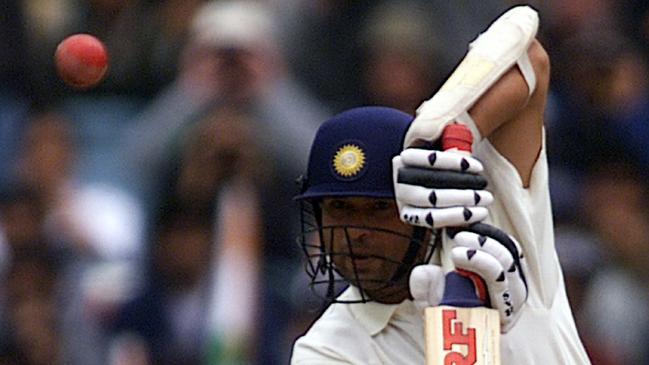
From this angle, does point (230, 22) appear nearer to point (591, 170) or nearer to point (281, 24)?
point (281, 24)

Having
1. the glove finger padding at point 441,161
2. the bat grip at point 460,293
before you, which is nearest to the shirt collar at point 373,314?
the bat grip at point 460,293

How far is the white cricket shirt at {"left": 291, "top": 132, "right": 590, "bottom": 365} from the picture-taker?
13.3ft

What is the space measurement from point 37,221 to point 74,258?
224mm

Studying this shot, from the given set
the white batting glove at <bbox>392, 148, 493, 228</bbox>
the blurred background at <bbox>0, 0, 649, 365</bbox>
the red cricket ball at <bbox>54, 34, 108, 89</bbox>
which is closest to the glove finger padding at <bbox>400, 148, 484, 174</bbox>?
the white batting glove at <bbox>392, 148, 493, 228</bbox>

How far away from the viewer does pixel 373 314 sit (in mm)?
4336

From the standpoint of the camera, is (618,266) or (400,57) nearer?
(618,266)

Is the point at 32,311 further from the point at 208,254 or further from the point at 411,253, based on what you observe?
the point at 411,253

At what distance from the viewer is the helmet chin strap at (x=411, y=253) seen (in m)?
4.16

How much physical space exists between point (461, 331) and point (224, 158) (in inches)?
141

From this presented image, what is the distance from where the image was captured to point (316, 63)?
765 centimetres

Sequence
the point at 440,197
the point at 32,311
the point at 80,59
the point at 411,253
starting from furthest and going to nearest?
the point at 32,311
the point at 80,59
the point at 411,253
the point at 440,197

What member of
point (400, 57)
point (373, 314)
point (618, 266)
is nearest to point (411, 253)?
point (373, 314)

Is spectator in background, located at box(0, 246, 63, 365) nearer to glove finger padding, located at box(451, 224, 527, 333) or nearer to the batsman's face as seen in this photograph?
the batsman's face

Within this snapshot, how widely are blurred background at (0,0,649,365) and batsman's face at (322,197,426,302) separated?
249 centimetres
